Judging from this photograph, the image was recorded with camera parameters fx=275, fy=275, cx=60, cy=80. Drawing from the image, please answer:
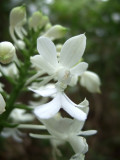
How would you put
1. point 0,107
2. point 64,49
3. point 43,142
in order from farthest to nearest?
1. point 43,142
2. point 64,49
3. point 0,107

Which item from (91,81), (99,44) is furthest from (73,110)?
(99,44)

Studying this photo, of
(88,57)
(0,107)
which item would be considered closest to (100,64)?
(88,57)

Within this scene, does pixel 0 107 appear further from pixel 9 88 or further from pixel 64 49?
pixel 9 88

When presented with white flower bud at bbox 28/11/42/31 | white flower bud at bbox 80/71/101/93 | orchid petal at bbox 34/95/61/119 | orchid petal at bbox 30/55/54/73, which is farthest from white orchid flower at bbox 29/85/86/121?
white flower bud at bbox 28/11/42/31

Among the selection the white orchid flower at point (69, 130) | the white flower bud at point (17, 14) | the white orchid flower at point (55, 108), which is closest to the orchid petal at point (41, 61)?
the white orchid flower at point (55, 108)

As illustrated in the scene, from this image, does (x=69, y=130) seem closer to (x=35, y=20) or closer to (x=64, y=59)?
(x=64, y=59)

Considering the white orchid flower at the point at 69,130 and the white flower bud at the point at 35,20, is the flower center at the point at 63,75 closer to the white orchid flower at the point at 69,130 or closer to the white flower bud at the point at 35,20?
the white orchid flower at the point at 69,130
